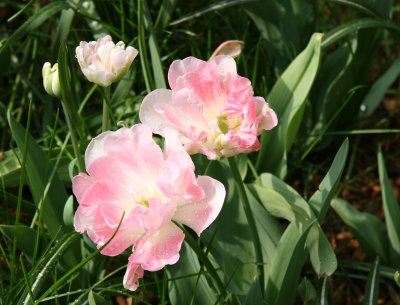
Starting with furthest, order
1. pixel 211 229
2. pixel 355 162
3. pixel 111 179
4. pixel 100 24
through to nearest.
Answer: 1. pixel 355 162
2. pixel 100 24
3. pixel 211 229
4. pixel 111 179

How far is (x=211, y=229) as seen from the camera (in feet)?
3.18

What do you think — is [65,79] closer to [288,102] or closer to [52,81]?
[52,81]

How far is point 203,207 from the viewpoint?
2.29 ft

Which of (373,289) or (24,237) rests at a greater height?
(24,237)

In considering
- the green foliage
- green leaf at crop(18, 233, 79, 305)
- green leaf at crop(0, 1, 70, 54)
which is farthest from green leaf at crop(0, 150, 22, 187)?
green leaf at crop(18, 233, 79, 305)

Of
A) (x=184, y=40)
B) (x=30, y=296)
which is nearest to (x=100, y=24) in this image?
(x=184, y=40)

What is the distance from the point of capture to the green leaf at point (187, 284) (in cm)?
98

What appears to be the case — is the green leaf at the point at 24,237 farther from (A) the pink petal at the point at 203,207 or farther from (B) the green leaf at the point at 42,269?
(A) the pink petal at the point at 203,207

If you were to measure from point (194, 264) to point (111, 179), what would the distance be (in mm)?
337

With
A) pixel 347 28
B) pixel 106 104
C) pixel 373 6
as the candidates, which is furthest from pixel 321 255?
pixel 373 6

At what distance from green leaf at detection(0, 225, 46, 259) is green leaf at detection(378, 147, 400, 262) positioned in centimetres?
66

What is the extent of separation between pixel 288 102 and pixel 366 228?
0.98ft

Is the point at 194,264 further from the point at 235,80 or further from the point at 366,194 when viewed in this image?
the point at 366,194

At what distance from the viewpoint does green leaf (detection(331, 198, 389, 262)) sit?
44.7 inches
